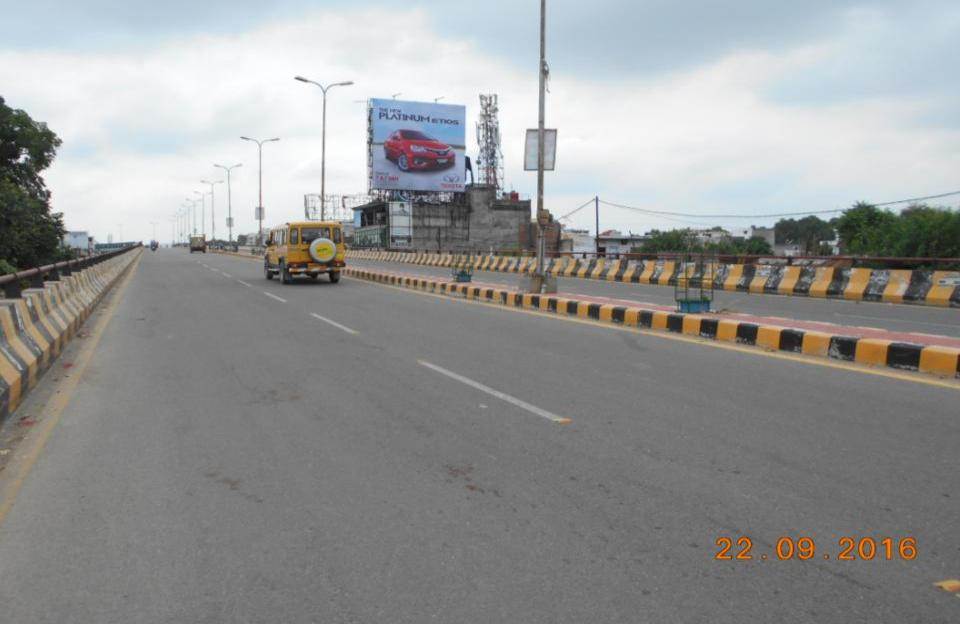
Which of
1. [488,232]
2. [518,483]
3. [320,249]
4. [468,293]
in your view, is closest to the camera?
[518,483]

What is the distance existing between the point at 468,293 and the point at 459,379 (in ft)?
41.7

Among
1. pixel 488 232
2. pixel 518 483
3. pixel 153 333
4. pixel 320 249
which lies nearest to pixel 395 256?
pixel 488 232

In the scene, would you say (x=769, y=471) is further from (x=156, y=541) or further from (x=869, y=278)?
(x=869, y=278)

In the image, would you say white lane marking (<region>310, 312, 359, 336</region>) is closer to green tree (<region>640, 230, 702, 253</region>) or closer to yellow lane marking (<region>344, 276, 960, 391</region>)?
yellow lane marking (<region>344, 276, 960, 391</region>)

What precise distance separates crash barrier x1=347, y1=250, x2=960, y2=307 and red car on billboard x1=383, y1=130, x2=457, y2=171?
3561 cm

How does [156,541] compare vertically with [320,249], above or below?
below

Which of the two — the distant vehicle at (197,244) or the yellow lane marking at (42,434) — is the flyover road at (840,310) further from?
the distant vehicle at (197,244)

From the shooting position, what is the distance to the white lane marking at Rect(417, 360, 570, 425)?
629cm

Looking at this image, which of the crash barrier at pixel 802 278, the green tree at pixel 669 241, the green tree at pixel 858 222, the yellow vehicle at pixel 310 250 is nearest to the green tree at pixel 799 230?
the green tree at pixel 669 241

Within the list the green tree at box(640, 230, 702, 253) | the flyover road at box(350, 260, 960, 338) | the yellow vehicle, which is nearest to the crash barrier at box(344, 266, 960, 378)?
the flyover road at box(350, 260, 960, 338)

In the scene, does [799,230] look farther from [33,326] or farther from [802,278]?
[33,326]

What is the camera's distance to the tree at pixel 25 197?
33469 millimetres

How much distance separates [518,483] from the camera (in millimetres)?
4672

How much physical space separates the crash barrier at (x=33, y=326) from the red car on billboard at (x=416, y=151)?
165ft
